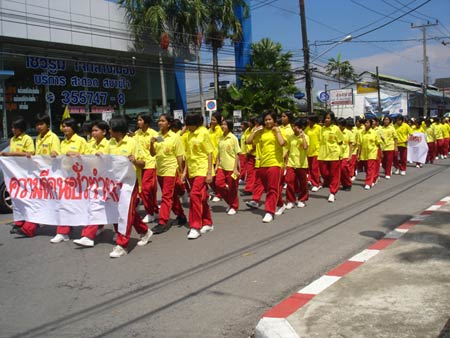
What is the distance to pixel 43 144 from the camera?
743 centimetres

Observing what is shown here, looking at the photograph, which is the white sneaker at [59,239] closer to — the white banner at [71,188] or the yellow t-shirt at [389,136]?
the white banner at [71,188]

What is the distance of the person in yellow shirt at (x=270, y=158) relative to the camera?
7785 millimetres

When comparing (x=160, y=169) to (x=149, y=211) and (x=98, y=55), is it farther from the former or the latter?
(x=98, y=55)

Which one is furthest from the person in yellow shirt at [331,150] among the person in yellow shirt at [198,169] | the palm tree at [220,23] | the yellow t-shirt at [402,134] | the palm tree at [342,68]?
the palm tree at [342,68]

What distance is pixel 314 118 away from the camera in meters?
10.7


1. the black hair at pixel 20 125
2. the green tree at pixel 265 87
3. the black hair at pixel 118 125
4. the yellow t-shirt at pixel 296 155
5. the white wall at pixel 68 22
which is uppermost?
the white wall at pixel 68 22

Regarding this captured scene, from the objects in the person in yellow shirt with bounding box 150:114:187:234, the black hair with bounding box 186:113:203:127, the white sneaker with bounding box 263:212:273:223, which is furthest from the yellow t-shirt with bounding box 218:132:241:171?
the black hair with bounding box 186:113:203:127

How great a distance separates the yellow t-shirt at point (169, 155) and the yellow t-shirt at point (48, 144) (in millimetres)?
1495

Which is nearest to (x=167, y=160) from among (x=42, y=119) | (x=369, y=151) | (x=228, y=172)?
(x=42, y=119)

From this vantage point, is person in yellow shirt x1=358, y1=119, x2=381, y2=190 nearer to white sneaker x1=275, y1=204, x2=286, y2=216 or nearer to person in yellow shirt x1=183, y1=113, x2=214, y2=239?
white sneaker x1=275, y1=204, x2=286, y2=216

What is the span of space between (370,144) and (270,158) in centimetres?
539

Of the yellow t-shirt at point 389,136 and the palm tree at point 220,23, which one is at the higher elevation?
the palm tree at point 220,23

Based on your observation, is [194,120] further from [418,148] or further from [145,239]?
[418,148]

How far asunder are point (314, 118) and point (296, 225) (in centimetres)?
379
